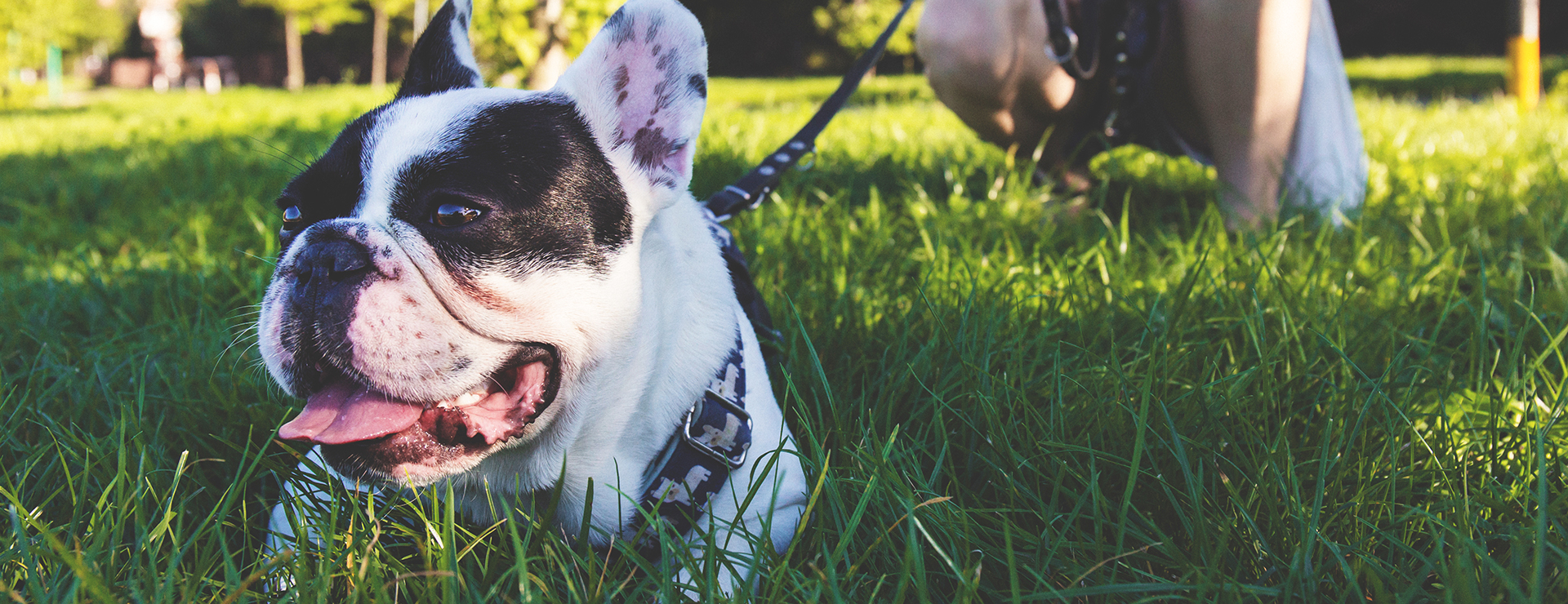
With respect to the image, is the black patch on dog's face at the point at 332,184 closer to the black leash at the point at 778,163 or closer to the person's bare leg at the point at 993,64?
the black leash at the point at 778,163

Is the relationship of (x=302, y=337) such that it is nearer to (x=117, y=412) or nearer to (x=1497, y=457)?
(x=117, y=412)

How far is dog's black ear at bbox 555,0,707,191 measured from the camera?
1463mm

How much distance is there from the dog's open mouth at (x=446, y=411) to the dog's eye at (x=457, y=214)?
212mm

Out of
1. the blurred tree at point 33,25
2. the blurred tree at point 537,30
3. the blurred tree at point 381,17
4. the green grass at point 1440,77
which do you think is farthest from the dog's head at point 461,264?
the blurred tree at point 381,17

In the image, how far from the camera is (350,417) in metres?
1.25

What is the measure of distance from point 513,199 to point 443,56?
0.63 meters

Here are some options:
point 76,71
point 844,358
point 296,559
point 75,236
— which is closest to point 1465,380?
point 844,358

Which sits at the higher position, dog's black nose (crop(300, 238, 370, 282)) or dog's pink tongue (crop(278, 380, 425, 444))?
dog's black nose (crop(300, 238, 370, 282))

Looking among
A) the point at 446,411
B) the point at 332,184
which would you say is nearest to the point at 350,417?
the point at 446,411

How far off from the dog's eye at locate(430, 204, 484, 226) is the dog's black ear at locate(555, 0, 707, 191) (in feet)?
1.00

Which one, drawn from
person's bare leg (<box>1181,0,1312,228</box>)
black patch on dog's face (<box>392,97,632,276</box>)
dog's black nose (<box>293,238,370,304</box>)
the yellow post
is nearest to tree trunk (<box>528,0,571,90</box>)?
person's bare leg (<box>1181,0,1312,228</box>)

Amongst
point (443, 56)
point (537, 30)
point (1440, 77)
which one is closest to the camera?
point (443, 56)

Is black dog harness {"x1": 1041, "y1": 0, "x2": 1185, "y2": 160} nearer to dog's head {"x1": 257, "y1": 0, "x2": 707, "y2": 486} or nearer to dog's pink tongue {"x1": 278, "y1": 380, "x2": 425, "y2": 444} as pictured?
dog's head {"x1": 257, "y1": 0, "x2": 707, "y2": 486}

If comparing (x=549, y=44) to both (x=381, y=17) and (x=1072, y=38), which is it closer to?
(x=1072, y=38)
